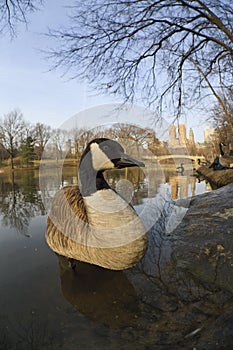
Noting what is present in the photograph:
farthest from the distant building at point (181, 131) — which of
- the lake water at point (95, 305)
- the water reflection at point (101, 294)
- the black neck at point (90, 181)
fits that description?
the water reflection at point (101, 294)

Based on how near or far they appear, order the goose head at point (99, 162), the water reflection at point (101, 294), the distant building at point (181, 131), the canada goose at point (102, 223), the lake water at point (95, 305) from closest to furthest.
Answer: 1. the lake water at point (95, 305)
2. the water reflection at point (101, 294)
3. the canada goose at point (102, 223)
4. the goose head at point (99, 162)
5. the distant building at point (181, 131)

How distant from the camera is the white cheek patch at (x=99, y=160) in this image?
2.75 m

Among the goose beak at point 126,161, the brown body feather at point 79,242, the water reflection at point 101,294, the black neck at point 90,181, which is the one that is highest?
the goose beak at point 126,161

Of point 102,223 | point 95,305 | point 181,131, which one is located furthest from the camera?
point 181,131

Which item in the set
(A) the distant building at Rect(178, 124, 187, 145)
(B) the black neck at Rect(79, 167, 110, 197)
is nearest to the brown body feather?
(B) the black neck at Rect(79, 167, 110, 197)

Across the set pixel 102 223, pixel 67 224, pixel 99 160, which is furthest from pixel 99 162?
pixel 67 224

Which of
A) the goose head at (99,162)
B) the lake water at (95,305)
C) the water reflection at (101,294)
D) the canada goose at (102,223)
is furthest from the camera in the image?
the goose head at (99,162)

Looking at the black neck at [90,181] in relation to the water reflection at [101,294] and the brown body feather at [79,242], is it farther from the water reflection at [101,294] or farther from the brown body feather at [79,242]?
the water reflection at [101,294]

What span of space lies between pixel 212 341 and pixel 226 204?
3834 millimetres

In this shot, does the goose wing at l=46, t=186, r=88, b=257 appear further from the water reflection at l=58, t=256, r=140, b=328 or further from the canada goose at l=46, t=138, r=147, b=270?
the water reflection at l=58, t=256, r=140, b=328

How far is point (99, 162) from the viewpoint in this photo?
2781 millimetres

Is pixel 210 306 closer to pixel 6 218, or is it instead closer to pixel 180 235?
pixel 180 235

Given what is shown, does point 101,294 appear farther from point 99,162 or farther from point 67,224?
point 99,162

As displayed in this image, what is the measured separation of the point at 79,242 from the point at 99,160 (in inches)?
42.5
